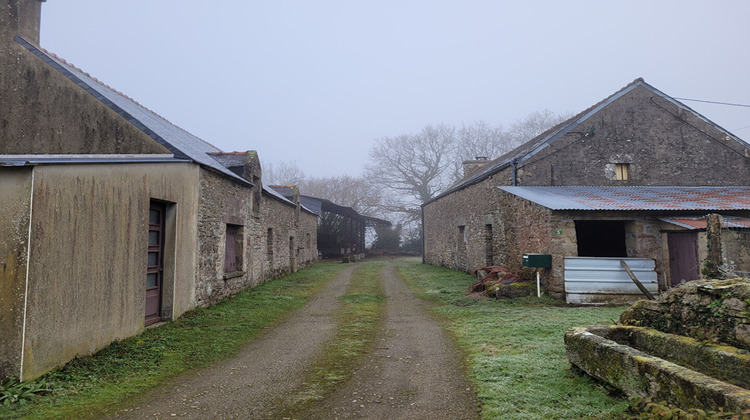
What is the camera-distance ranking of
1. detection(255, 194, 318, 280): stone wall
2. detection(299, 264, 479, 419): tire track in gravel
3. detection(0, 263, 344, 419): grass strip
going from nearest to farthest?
detection(299, 264, 479, 419): tire track in gravel, detection(0, 263, 344, 419): grass strip, detection(255, 194, 318, 280): stone wall

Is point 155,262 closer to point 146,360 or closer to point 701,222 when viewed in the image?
point 146,360

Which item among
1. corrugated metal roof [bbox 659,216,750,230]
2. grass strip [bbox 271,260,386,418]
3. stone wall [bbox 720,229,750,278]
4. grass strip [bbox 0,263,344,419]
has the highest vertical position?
corrugated metal roof [bbox 659,216,750,230]

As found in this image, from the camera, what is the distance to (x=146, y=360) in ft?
15.9

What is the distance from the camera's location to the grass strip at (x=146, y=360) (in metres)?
3.52

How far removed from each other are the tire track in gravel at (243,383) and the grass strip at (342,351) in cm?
14

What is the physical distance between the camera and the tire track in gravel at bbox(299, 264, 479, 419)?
3.36 meters

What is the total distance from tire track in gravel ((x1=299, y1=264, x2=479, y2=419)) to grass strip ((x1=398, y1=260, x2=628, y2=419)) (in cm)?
19

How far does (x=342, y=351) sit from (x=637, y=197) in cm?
956

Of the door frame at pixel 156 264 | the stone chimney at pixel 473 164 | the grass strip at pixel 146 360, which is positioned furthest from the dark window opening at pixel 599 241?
the door frame at pixel 156 264

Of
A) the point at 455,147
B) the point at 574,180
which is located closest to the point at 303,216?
the point at 574,180

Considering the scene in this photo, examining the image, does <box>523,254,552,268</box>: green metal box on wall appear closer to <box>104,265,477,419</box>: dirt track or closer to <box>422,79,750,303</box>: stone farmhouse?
<box>422,79,750,303</box>: stone farmhouse

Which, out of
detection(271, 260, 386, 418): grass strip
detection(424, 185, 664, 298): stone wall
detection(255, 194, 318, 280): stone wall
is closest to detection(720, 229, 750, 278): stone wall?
detection(424, 185, 664, 298): stone wall

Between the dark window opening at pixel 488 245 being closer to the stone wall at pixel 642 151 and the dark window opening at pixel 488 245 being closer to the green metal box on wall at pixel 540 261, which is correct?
the stone wall at pixel 642 151

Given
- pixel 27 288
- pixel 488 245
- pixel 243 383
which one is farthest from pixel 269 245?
pixel 243 383
